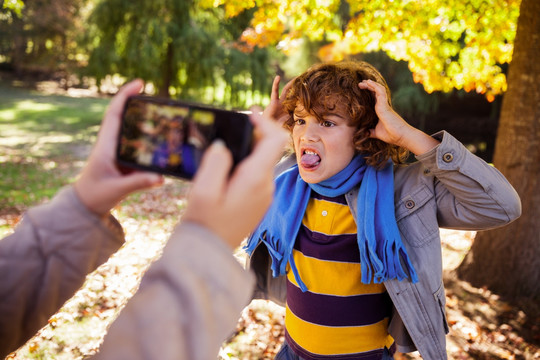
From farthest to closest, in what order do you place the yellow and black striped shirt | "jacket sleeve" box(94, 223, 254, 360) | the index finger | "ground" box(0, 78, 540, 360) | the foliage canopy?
the foliage canopy
"ground" box(0, 78, 540, 360)
the yellow and black striped shirt
the index finger
"jacket sleeve" box(94, 223, 254, 360)

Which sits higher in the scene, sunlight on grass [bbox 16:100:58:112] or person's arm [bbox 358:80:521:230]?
person's arm [bbox 358:80:521:230]

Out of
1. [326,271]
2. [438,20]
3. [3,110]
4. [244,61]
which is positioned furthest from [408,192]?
[3,110]

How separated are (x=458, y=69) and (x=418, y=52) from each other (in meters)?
0.63

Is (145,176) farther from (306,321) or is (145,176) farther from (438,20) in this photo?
(438,20)

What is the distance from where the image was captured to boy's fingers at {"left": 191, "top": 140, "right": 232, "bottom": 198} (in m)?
0.81

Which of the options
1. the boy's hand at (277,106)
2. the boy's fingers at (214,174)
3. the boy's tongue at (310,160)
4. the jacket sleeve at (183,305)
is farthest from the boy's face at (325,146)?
the jacket sleeve at (183,305)

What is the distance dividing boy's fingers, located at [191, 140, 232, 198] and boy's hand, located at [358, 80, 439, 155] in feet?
3.95

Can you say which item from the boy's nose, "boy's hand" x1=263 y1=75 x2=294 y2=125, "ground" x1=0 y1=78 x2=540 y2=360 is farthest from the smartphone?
"ground" x1=0 y1=78 x2=540 y2=360

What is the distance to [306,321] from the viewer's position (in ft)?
6.80

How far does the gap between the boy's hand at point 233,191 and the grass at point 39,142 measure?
713 centimetres

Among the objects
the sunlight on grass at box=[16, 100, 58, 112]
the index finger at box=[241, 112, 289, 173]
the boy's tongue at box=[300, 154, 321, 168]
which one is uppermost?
the index finger at box=[241, 112, 289, 173]

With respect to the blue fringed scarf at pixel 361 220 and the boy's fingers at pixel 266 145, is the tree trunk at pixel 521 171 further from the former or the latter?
the boy's fingers at pixel 266 145

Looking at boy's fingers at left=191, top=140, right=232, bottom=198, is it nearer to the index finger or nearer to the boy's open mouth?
the index finger

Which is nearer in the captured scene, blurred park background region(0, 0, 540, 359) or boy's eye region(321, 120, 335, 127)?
boy's eye region(321, 120, 335, 127)
